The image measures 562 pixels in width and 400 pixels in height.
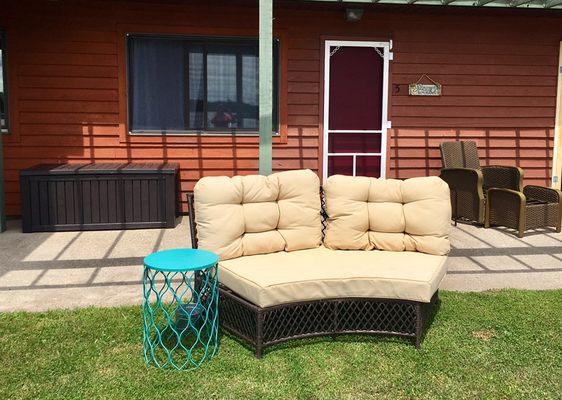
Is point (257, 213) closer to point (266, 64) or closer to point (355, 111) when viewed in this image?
point (266, 64)

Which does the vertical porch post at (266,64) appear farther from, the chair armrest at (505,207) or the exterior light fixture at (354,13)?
the chair armrest at (505,207)

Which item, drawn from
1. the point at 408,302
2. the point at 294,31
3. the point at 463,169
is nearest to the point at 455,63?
the point at 463,169

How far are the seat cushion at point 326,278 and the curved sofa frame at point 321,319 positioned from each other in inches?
1.8

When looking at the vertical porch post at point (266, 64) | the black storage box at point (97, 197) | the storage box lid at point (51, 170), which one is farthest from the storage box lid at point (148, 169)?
the vertical porch post at point (266, 64)

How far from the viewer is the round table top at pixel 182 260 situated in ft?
9.16

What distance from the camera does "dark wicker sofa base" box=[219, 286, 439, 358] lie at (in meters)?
3.03

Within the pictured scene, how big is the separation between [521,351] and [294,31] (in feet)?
16.3

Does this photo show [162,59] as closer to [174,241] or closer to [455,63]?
[174,241]

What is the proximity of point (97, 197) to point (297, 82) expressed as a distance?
283 cm

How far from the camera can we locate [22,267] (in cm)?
455

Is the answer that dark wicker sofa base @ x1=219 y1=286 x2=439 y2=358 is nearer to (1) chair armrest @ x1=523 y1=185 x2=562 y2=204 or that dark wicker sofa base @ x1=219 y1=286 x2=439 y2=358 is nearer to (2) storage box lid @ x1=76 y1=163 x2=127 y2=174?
(2) storage box lid @ x1=76 y1=163 x2=127 y2=174

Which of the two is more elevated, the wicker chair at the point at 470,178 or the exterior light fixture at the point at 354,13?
the exterior light fixture at the point at 354,13

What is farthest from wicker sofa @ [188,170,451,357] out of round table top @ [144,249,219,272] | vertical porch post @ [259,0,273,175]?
vertical porch post @ [259,0,273,175]

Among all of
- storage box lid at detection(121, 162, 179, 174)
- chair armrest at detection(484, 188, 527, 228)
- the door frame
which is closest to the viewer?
chair armrest at detection(484, 188, 527, 228)
